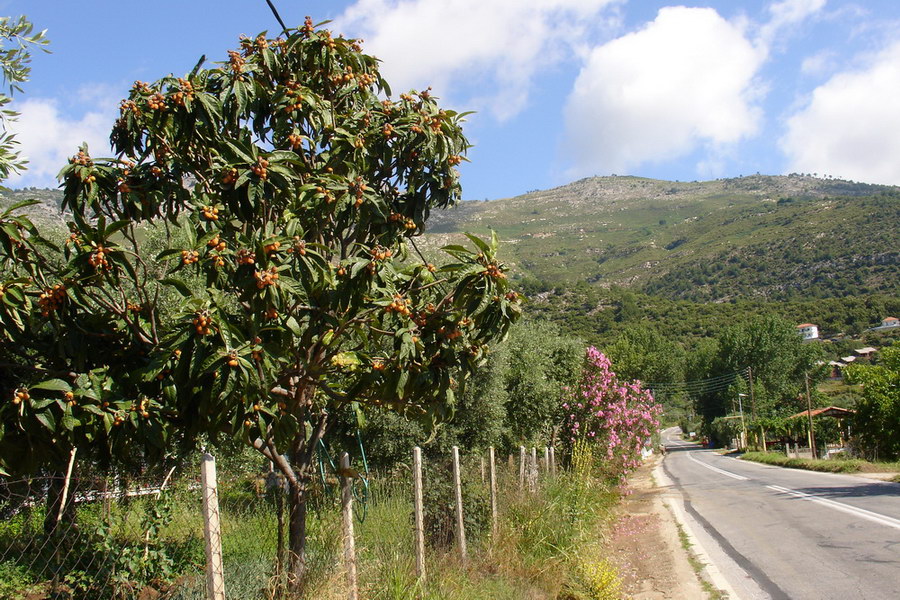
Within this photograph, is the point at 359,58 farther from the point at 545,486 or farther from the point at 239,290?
the point at 545,486

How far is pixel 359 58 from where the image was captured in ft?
20.4

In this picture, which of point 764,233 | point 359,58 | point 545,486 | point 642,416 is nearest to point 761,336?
point 764,233

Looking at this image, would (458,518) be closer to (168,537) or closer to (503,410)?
(168,537)

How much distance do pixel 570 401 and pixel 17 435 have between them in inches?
762

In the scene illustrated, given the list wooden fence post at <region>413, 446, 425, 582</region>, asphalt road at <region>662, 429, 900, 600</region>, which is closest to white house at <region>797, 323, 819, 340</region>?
asphalt road at <region>662, 429, 900, 600</region>

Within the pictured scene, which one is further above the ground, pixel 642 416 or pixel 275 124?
pixel 275 124

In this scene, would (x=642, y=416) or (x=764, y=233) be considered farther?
(x=764, y=233)

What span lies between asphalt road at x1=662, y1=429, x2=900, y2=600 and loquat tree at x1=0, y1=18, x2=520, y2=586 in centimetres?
617

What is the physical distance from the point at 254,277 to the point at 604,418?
62.4 feet

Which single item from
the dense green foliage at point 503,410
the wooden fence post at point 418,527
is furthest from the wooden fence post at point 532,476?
the wooden fence post at point 418,527

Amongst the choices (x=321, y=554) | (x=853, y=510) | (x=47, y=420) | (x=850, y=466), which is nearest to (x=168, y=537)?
(x=321, y=554)

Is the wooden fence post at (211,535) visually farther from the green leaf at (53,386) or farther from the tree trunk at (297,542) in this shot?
the tree trunk at (297,542)

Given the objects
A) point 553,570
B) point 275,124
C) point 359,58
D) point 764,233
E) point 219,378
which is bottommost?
point 553,570

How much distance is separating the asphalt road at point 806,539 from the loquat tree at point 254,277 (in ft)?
20.2
